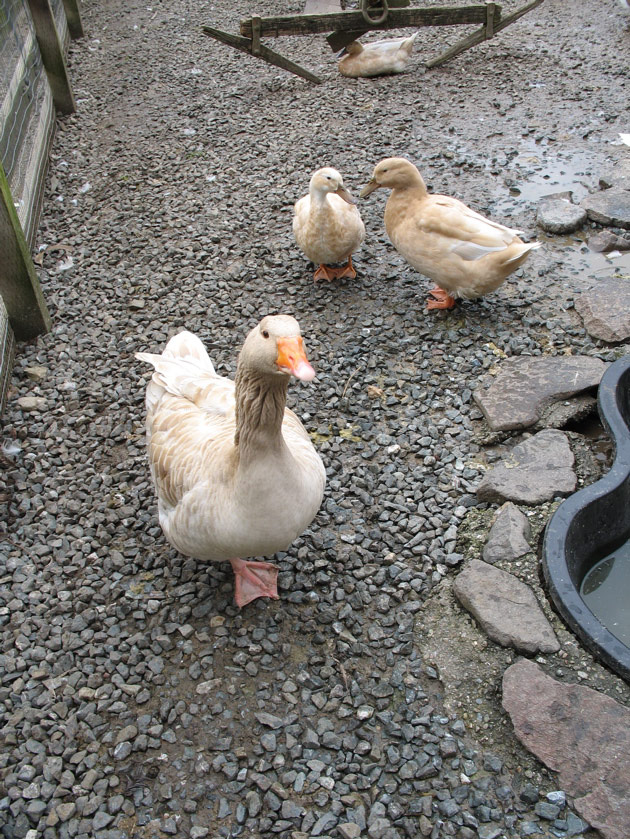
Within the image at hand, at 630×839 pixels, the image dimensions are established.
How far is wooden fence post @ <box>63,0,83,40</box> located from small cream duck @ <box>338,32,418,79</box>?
458 cm

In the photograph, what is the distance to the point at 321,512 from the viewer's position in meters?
3.50

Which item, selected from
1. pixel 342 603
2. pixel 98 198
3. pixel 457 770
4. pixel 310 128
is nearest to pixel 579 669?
pixel 457 770

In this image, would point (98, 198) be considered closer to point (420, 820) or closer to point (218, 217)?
point (218, 217)

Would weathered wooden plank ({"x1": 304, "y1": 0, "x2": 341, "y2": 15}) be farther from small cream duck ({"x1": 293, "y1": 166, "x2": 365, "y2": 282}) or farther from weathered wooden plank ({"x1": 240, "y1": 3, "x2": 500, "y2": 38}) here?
small cream duck ({"x1": 293, "y1": 166, "x2": 365, "y2": 282})

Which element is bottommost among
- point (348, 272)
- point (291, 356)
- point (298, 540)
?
point (298, 540)

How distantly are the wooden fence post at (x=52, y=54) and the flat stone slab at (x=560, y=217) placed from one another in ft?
18.7

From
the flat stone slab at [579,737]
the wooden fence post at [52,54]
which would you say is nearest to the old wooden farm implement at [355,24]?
the wooden fence post at [52,54]

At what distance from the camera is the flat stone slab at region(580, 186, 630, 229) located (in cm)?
534

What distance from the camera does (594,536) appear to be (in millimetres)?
3104

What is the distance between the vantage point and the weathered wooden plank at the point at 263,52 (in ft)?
25.9

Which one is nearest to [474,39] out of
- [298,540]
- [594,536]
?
[594,536]

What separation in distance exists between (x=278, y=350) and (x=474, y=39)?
26.6 ft

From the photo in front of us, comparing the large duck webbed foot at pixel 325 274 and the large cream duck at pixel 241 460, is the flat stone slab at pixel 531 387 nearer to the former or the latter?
the large cream duck at pixel 241 460

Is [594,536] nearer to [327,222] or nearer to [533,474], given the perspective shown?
[533,474]
